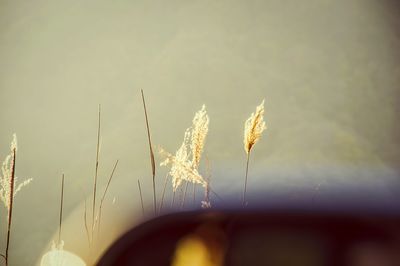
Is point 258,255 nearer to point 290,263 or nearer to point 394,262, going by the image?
point 290,263

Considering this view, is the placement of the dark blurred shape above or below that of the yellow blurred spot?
above

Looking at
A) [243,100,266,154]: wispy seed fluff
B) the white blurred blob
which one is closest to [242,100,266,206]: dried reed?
[243,100,266,154]: wispy seed fluff

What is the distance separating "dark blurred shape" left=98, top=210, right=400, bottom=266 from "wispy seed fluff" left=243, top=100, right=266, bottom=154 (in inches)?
58.6

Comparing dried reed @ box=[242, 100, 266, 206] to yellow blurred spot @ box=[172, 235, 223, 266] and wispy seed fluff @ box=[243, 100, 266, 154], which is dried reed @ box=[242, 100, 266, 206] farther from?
yellow blurred spot @ box=[172, 235, 223, 266]

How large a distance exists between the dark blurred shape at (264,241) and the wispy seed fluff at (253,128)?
1489 millimetres

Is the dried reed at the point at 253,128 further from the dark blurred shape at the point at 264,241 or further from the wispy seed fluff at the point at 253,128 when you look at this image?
the dark blurred shape at the point at 264,241

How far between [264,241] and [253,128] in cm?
162

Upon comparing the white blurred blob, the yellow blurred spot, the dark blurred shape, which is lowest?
the white blurred blob

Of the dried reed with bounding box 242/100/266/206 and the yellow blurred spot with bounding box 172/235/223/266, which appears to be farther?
the dried reed with bounding box 242/100/266/206

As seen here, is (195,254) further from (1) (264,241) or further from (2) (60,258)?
(2) (60,258)

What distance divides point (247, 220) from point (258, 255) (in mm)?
82

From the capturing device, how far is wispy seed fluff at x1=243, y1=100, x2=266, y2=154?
7.70ft

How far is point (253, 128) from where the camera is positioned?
2379mm

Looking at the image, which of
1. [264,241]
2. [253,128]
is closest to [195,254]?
[264,241]
